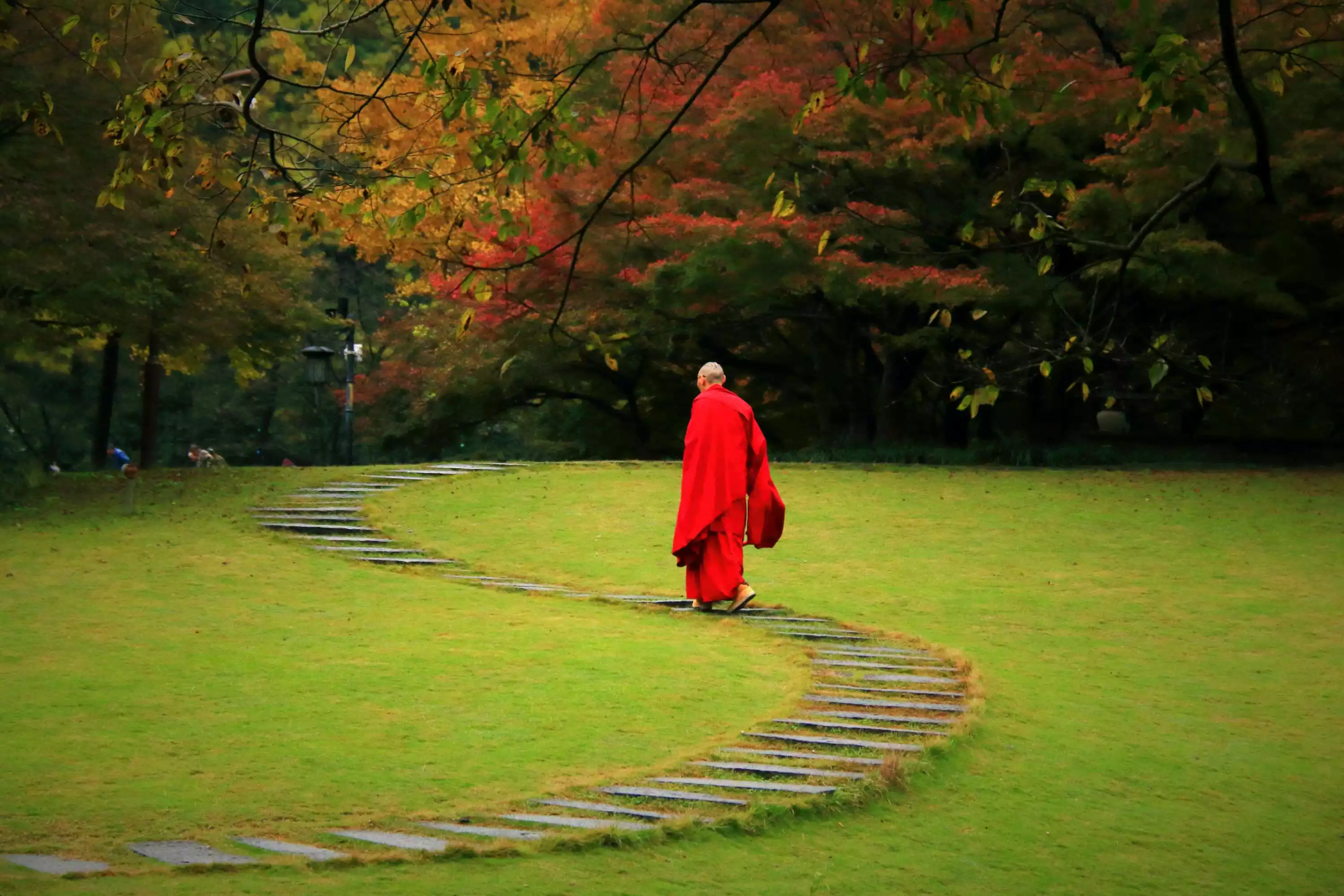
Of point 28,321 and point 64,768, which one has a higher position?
point 28,321

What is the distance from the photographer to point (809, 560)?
14.8 m

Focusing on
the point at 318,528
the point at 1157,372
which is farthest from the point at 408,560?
the point at 1157,372

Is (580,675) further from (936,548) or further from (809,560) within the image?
(936,548)

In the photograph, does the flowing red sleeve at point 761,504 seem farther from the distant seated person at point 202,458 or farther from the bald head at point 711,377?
the distant seated person at point 202,458

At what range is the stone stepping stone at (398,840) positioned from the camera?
5.42 meters

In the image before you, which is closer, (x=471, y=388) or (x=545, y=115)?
(x=545, y=115)

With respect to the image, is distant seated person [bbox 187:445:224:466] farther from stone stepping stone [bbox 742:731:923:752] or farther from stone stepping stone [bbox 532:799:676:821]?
stone stepping stone [bbox 532:799:676:821]

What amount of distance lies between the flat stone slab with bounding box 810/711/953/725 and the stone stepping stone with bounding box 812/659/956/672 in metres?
1.44

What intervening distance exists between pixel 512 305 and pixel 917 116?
690 cm

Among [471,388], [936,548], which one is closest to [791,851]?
[936,548]

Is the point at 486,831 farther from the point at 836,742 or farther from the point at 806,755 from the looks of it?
the point at 836,742

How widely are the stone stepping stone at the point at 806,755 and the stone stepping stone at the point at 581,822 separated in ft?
4.30

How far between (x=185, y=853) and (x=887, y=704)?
4.23 meters

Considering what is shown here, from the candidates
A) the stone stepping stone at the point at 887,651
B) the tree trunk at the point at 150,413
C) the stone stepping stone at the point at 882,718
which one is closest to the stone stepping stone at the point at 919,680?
the stone stepping stone at the point at 887,651
